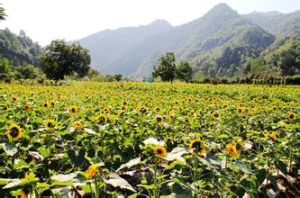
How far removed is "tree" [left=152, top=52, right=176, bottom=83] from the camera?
67125mm

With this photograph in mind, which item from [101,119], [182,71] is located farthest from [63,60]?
[101,119]

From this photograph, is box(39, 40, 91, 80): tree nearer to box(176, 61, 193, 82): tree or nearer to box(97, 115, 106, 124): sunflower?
box(176, 61, 193, 82): tree

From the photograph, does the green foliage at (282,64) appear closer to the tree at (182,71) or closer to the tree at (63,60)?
the tree at (182,71)

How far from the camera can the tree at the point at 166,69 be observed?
67.1m

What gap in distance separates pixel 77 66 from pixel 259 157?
6817 cm

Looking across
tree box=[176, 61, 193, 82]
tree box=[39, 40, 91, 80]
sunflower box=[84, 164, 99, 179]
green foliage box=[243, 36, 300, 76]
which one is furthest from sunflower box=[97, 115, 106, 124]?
green foliage box=[243, 36, 300, 76]

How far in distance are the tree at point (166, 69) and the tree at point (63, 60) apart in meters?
13.0

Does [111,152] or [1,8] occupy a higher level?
[1,8]

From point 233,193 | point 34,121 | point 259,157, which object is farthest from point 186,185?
point 34,121

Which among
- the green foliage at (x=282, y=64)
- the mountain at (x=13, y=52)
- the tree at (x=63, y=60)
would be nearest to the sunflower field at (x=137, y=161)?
the tree at (x=63, y=60)

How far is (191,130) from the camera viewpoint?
566cm

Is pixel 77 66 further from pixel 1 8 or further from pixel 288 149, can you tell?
pixel 288 149

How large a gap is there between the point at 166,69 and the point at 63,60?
1702cm

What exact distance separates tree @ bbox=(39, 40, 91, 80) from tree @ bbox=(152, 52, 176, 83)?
13.0 meters
